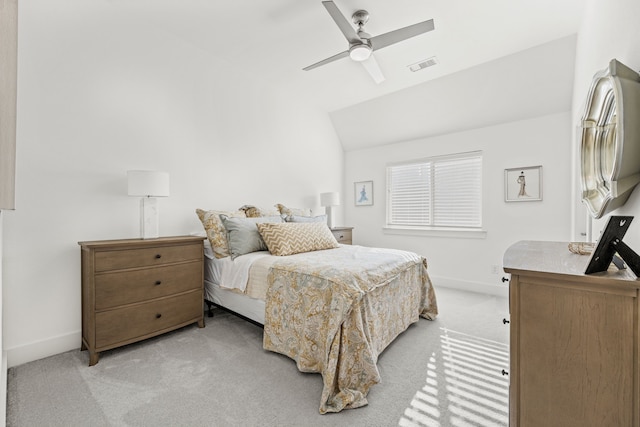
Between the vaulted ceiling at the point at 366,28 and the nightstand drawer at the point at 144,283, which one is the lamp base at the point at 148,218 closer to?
the nightstand drawer at the point at 144,283

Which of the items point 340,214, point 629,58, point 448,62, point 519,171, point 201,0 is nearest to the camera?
point 629,58

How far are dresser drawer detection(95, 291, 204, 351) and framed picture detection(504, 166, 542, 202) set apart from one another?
12.7ft

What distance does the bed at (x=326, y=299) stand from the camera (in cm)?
170

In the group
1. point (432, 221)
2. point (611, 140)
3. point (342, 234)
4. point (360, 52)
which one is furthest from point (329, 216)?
point (611, 140)

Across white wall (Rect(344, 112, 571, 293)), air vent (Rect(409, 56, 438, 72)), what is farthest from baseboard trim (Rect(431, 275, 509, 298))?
air vent (Rect(409, 56, 438, 72))

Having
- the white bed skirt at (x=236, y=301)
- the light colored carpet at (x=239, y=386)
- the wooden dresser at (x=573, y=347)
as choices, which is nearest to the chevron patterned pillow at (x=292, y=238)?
the white bed skirt at (x=236, y=301)

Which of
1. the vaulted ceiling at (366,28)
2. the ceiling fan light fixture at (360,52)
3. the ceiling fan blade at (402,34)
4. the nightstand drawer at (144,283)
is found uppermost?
the vaulted ceiling at (366,28)

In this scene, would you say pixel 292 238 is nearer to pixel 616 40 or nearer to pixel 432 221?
pixel 616 40

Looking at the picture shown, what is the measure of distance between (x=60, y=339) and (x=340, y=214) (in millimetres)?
4033

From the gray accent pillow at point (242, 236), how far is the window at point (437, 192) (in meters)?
2.70

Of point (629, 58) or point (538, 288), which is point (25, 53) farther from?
point (629, 58)

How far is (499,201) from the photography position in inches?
148

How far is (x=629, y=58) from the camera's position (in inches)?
45.0

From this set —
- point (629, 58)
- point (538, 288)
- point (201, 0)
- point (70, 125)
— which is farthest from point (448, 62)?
point (70, 125)
